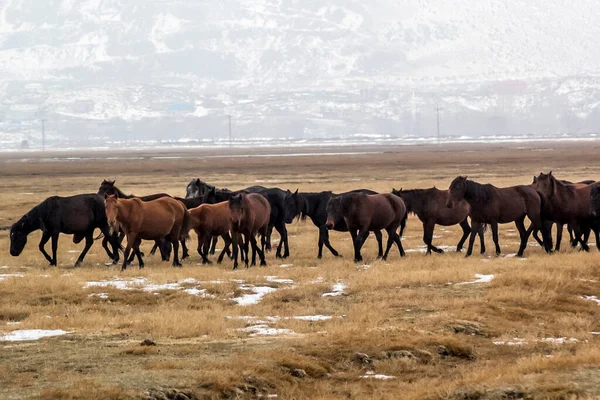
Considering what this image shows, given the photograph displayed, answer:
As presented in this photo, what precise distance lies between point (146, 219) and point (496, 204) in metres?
8.35

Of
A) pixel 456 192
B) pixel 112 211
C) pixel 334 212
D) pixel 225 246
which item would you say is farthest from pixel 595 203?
pixel 112 211

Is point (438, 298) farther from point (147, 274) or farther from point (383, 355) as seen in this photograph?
point (147, 274)

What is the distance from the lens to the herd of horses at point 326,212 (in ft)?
81.4

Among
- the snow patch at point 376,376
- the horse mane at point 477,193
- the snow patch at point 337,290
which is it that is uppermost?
the horse mane at point 477,193

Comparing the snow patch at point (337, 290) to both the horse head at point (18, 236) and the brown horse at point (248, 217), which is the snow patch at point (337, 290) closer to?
the brown horse at point (248, 217)

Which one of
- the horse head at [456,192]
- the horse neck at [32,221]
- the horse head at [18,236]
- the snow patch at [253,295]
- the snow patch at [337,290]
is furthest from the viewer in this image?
the horse head at [18,236]

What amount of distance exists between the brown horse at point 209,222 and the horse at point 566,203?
7.61 m

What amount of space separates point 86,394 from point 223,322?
510cm

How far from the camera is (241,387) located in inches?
511

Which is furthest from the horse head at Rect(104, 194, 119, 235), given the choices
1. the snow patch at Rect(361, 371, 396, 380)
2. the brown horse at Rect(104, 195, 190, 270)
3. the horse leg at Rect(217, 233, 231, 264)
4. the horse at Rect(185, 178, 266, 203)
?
the snow patch at Rect(361, 371, 396, 380)

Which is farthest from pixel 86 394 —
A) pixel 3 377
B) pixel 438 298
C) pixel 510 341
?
pixel 438 298

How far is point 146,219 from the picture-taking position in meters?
24.3

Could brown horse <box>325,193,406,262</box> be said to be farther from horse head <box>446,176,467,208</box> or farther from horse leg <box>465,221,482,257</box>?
horse leg <box>465,221,482,257</box>

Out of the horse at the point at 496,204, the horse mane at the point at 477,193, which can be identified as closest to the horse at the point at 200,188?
the horse at the point at 496,204
